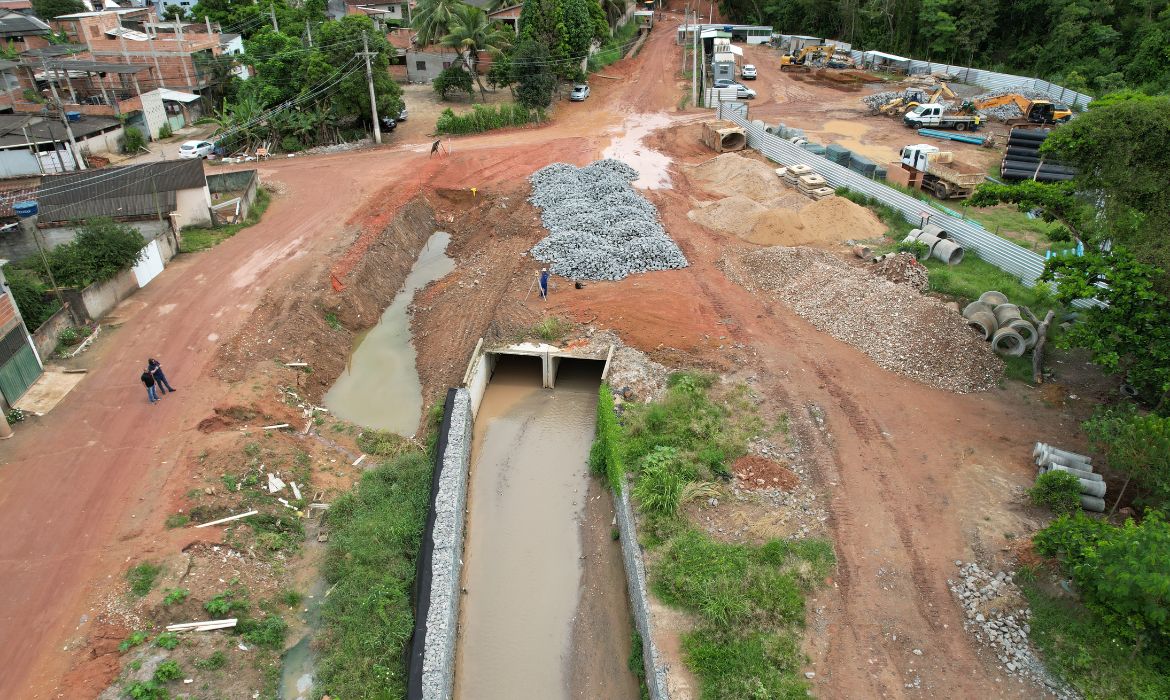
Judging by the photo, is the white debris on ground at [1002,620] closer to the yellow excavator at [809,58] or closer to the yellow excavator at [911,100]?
the yellow excavator at [911,100]

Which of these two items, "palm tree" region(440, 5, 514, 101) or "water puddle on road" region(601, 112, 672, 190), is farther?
"palm tree" region(440, 5, 514, 101)

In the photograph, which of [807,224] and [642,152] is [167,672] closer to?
[807,224]

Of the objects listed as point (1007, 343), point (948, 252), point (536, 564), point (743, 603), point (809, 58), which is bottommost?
point (536, 564)

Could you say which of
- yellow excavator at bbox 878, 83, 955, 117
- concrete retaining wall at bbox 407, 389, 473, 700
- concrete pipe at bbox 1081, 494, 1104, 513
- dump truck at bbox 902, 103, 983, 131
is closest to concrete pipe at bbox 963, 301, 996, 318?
concrete pipe at bbox 1081, 494, 1104, 513

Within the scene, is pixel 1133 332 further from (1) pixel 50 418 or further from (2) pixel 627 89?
(2) pixel 627 89

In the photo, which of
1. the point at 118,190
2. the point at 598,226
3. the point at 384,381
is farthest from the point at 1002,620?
the point at 118,190

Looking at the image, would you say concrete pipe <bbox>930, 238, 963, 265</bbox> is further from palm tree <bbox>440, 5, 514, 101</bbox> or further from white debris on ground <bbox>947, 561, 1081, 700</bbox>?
palm tree <bbox>440, 5, 514, 101</bbox>
